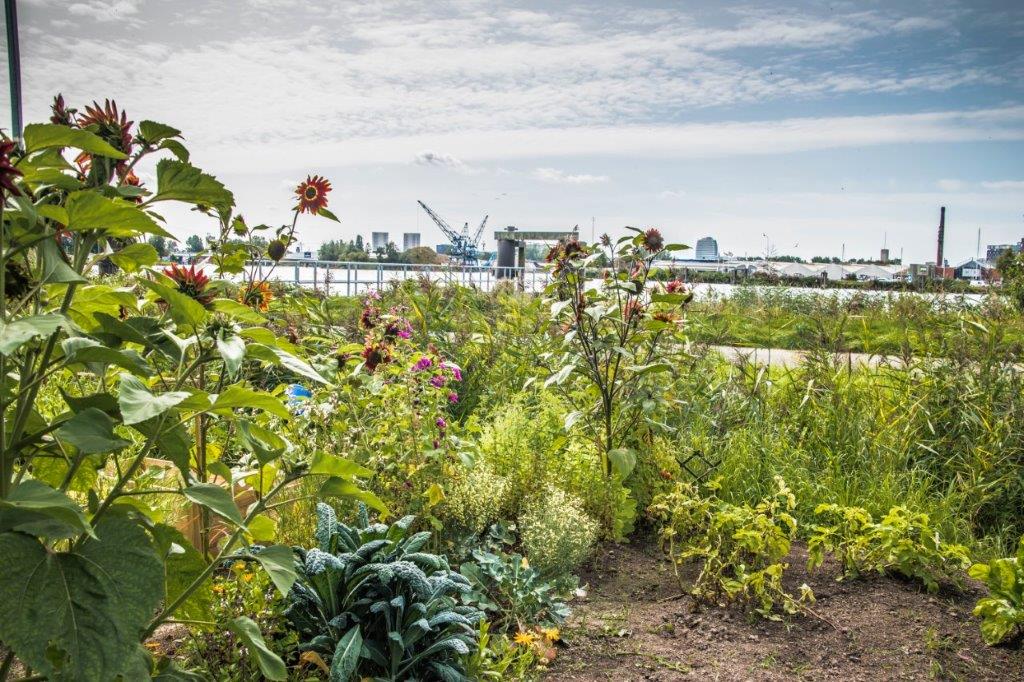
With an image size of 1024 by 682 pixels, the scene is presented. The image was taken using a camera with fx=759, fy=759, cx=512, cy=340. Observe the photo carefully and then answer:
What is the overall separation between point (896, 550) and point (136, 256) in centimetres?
264

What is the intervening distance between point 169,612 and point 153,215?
0.71 m

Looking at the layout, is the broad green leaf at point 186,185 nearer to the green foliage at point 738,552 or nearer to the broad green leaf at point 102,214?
the broad green leaf at point 102,214

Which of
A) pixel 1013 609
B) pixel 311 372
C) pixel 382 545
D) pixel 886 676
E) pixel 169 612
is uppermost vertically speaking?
pixel 311 372

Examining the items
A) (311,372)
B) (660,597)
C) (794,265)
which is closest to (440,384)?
(660,597)

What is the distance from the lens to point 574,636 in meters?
2.40

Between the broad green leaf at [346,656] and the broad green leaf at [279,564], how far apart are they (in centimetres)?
61

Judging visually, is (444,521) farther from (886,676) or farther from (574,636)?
(886,676)

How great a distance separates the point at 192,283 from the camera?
1437 mm

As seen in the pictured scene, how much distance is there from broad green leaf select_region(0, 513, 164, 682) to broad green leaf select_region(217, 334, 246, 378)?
286 millimetres

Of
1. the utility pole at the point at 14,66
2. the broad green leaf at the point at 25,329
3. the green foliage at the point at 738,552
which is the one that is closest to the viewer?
the broad green leaf at the point at 25,329

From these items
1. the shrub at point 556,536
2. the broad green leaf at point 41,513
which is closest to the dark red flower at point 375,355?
the shrub at point 556,536

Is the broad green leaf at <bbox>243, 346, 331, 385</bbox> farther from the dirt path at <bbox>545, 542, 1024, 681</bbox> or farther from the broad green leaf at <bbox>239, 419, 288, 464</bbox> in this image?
the dirt path at <bbox>545, 542, 1024, 681</bbox>

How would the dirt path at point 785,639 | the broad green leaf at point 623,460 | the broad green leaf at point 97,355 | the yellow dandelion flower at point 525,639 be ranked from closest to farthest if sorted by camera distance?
the broad green leaf at point 97,355 < the yellow dandelion flower at point 525,639 < the dirt path at point 785,639 < the broad green leaf at point 623,460

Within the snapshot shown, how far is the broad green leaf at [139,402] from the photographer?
943 millimetres
